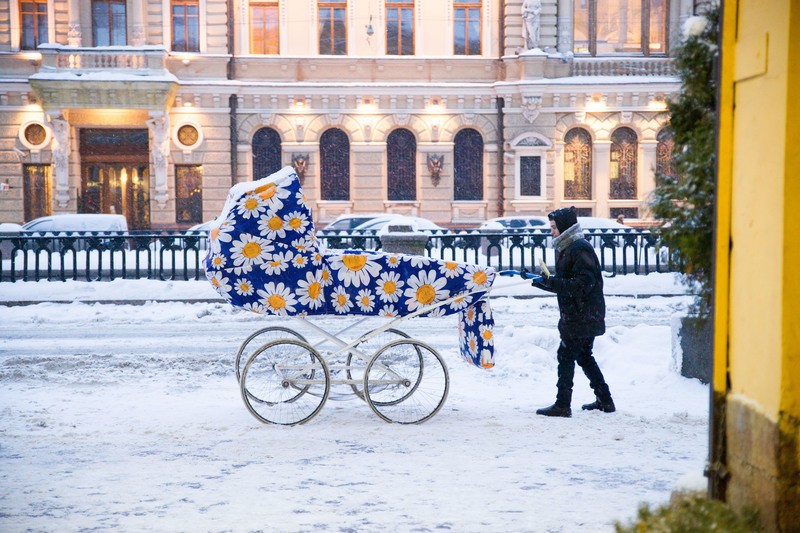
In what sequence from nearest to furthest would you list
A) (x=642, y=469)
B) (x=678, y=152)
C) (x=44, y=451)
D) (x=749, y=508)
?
(x=749, y=508) → (x=678, y=152) → (x=642, y=469) → (x=44, y=451)

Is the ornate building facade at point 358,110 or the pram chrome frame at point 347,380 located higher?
the ornate building facade at point 358,110

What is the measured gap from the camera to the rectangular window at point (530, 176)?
104 ft

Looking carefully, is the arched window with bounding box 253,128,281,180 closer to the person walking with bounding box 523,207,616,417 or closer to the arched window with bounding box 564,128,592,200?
the arched window with bounding box 564,128,592,200

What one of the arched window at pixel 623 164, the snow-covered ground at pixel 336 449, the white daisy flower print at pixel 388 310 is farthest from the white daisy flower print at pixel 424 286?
the arched window at pixel 623 164

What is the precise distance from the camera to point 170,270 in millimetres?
20328

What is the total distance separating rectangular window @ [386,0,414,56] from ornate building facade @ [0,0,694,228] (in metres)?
0.05

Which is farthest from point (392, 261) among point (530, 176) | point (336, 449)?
point (530, 176)

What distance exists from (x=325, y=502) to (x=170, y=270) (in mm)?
15632

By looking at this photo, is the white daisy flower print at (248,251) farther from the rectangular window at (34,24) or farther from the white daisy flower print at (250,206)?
the rectangular window at (34,24)

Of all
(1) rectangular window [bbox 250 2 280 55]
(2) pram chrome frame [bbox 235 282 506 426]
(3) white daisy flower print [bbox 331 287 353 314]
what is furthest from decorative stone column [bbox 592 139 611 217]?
(3) white daisy flower print [bbox 331 287 353 314]

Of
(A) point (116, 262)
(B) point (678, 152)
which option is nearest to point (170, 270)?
(A) point (116, 262)

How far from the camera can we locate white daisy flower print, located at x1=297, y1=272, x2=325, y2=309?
7.21m

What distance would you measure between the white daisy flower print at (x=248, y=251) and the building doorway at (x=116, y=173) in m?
25.9

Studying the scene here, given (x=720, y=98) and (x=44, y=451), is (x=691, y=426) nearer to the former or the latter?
(x=720, y=98)
